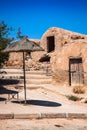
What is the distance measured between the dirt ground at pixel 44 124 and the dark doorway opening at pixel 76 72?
801cm

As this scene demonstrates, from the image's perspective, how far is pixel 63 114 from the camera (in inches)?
406

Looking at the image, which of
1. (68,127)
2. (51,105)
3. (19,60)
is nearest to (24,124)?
(68,127)

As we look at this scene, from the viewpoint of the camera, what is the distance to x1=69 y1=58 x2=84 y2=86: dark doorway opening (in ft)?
58.5

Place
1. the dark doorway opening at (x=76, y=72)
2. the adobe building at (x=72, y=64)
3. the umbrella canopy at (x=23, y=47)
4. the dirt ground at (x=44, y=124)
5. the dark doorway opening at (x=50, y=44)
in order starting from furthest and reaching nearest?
the dark doorway opening at (x=50, y=44)
the dark doorway opening at (x=76, y=72)
the adobe building at (x=72, y=64)
the umbrella canopy at (x=23, y=47)
the dirt ground at (x=44, y=124)

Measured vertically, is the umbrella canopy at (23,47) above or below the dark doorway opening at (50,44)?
below

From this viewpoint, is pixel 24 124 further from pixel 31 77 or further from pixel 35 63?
pixel 35 63

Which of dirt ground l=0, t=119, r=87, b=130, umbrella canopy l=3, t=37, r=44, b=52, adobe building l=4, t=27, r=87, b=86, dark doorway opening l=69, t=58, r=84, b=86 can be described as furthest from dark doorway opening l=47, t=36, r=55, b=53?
dirt ground l=0, t=119, r=87, b=130

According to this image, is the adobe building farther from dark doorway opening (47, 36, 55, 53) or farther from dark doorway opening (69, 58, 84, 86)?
dark doorway opening (47, 36, 55, 53)

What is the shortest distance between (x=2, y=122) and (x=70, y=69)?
32.5 ft

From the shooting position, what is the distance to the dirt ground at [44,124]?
8.61 metres

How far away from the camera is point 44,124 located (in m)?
9.18

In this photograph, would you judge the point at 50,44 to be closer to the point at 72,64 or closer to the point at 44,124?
the point at 72,64

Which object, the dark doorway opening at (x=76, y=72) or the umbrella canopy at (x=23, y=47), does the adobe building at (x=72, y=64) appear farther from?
the umbrella canopy at (x=23, y=47)

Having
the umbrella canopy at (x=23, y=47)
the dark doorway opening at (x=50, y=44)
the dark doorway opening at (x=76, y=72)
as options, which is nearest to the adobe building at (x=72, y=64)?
the dark doorway opening at (x=76, y=72)
